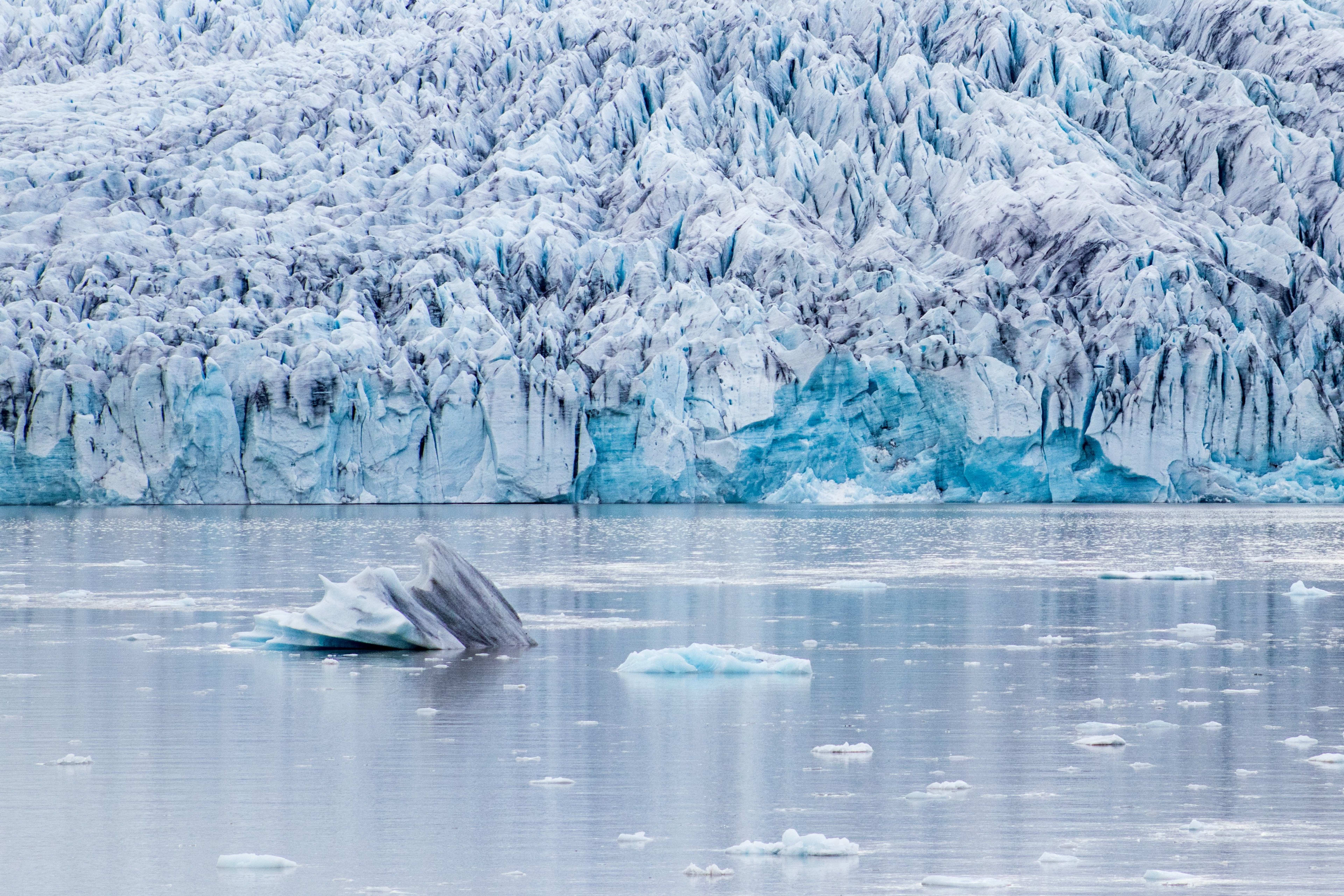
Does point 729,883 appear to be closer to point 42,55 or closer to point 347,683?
point 347,683

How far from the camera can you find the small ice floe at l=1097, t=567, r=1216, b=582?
63.4ft

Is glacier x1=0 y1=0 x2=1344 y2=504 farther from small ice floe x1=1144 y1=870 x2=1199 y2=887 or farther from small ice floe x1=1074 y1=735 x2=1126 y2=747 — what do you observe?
small ice floe x1=1144 y1=870 x2=1199 y2=887

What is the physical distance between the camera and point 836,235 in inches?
2090

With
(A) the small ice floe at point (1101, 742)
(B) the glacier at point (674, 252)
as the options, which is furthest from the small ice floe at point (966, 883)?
(B) the glacier at point (674, 252)

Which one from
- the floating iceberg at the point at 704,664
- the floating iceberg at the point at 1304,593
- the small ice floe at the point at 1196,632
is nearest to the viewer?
the floating iceberg at the point at 704,664

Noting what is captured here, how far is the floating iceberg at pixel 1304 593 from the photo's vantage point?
16844 millimetres

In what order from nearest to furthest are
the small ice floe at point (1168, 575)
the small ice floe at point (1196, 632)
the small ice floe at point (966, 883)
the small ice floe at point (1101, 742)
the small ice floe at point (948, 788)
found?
the small ice floe at point (966, 883)
the small ice floe at point (948, 788)
the small ice floe at point (1101, 742)
the small ice floe at point (1196, 632)
the small ice floe at point (1168, 575)

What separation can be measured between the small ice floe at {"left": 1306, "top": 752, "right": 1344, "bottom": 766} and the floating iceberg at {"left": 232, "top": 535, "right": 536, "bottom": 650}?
605cm

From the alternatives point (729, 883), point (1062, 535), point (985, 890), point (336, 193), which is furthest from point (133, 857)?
point (336, 193)

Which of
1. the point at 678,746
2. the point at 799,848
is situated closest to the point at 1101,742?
the point at 678,746

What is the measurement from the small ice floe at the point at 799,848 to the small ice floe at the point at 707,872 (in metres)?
0.25

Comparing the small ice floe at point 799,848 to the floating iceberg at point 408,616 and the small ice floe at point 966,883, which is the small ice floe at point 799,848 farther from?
the floating iceberg at point 408,616

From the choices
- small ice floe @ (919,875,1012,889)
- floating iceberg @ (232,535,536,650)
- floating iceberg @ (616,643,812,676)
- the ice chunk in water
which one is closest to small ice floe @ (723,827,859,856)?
small ice floe @ (919,875,1012,889)

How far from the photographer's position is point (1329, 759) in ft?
22.5
